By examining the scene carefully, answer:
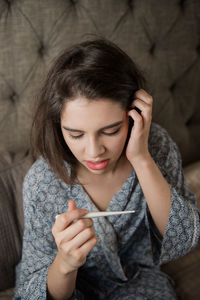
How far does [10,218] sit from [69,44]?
2.29 feet

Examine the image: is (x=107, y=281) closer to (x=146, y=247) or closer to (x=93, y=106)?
(x=146, y=247)

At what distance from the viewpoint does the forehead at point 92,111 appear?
2.61ft

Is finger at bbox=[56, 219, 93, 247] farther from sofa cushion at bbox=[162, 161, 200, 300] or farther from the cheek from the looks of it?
sofa cushion at bbox=[162, 161, 200, 300]

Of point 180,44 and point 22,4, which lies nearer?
point 22,4

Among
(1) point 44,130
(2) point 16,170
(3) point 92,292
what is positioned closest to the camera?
(1) point 44,130

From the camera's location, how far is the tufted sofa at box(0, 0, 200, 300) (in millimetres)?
1144

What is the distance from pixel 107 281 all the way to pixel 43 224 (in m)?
0.32

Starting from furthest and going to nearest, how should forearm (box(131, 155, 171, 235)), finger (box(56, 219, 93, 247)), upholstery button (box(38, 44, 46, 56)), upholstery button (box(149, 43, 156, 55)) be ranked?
upholstery button (box(149, 43, 156, 55)) < upholstery button (box(38, 44, 46, 56)) < forearm (box(131, 155, 171, 235)) < finger (box(56, 219, 93, 247))

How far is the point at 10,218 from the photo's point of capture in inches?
44.4

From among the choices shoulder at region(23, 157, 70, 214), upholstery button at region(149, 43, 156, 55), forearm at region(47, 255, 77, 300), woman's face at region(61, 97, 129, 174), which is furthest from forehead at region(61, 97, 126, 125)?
upholstery button at region(149, 43, 156, 55)

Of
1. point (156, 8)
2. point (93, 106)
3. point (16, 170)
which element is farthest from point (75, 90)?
point (156, 8)

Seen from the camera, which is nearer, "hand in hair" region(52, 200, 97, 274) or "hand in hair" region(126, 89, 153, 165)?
"hand in hair" region(52, 200, 97, 274)

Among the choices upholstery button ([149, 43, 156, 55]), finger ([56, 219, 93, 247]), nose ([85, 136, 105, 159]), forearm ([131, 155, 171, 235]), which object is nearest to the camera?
finger ([56, 219, 93, 247])

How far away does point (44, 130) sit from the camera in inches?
38.4
